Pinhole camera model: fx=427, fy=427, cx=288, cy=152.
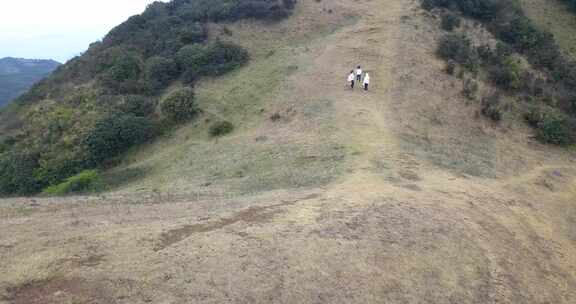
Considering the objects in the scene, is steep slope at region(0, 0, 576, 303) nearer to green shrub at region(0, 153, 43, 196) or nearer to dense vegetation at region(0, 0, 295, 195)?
dense vegetation at region(0, 0, 295, 195)

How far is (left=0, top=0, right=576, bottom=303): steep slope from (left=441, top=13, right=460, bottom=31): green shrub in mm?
6736

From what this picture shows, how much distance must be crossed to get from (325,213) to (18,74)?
160174mm

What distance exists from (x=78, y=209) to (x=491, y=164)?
1665cm

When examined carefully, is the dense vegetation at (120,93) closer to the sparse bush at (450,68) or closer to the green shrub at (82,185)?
the green shrub at (82,185)

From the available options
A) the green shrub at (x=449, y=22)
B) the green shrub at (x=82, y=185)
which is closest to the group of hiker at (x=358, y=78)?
the green shrub at (x=449, y=22)

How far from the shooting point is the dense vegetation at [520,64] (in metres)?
23.5

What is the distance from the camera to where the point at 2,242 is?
1033cm

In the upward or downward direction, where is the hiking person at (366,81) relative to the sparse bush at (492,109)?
upward

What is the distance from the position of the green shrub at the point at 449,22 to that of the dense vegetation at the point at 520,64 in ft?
0.27

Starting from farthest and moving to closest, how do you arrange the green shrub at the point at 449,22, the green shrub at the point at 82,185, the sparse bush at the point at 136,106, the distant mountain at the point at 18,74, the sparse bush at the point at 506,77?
1. the distant mountain at the point at 18,74
2. the green shrub at the point at 449,22
3. the sparse bush at the point at 136,106
4. the sparse bush at the point at 506,77
5. the green shrub at the point at 82,185

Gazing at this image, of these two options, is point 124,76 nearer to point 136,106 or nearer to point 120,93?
point 120,93

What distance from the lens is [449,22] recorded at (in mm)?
32094

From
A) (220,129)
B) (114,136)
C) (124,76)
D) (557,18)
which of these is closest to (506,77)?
(557,18)

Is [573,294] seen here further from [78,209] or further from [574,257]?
[78,209]
